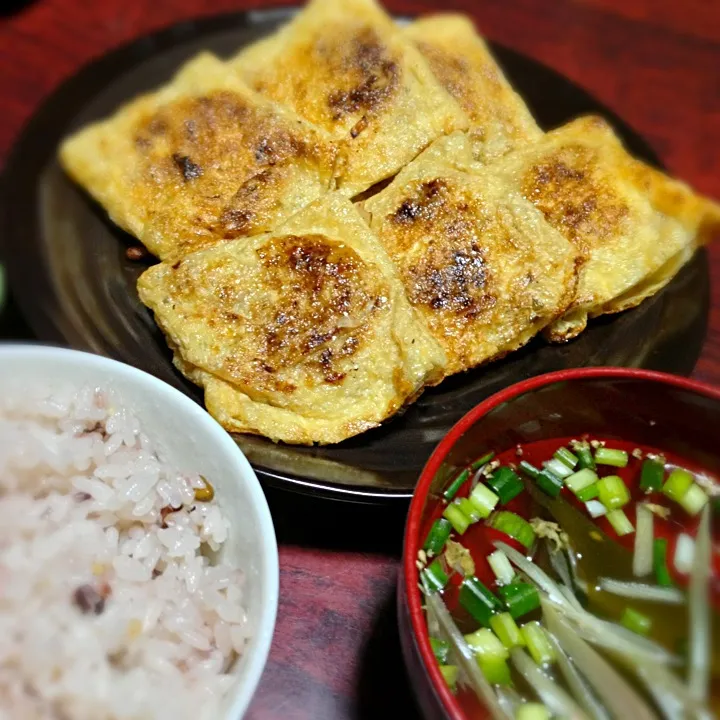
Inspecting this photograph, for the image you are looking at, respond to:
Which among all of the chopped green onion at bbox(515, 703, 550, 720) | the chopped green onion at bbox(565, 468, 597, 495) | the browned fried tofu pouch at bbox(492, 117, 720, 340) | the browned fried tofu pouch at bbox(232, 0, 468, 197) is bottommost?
the chopped green onion at bbox(515, 703, 550, 720)

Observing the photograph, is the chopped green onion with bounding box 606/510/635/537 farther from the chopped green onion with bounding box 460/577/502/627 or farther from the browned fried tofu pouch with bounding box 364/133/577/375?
the browned fried tofu pouch with bounding box 364/133/577/375

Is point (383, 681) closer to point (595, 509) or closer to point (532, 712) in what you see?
point (532, 712)

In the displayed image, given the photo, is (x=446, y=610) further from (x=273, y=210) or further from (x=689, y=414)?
(x=273, y=210)

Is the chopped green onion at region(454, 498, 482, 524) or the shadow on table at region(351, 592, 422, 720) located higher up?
the chopped green onion at region(454, 498, 482, 524)

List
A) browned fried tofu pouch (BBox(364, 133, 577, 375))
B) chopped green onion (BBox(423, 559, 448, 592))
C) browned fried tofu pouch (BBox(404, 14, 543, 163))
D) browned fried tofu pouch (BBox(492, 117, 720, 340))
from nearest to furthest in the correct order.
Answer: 1. chopped green onion (BBox(423, 559, 448, 592))
2. browned fried tofu pouch (BBox(364, 133, 577, 375))
3. browned fried tofu pouch (BBox(492, 117, 720, 340))
4. browned fried tofu pouch (BBox(404, 14, 543, 163))

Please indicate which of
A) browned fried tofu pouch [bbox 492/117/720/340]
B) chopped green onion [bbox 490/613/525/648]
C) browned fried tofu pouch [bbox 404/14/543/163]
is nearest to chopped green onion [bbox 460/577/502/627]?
chopped green onion [bbox 490/613/525/648]

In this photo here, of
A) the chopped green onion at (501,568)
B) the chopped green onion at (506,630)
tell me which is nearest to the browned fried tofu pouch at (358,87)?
the chopped green onion at (501,568)

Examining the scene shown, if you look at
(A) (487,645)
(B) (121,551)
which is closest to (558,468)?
(A) (487,645)
